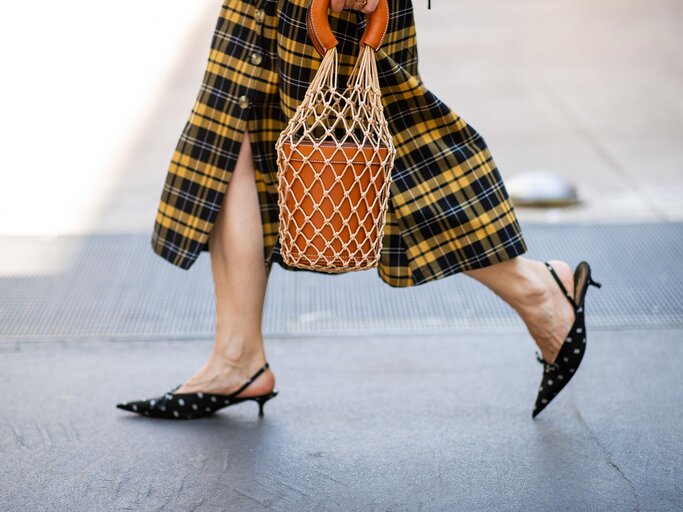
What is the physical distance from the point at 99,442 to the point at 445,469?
0.93 m

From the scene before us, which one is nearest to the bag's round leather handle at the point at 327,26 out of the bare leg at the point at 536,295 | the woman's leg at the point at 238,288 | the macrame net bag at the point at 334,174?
the macrame net bag at the point at 334,174

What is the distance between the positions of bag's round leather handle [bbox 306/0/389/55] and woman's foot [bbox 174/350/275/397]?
0.96m

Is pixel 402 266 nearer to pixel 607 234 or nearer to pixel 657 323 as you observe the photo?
pixel 657 323

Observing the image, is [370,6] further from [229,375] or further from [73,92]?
[73,92]

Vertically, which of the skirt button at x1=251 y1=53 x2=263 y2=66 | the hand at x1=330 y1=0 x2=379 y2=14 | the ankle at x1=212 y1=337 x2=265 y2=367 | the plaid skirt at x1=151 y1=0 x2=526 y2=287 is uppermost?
the hand at x1=330 y1=0 x2=379 y2=14

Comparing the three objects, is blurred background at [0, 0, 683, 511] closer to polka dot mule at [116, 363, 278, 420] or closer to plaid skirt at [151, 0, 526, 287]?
polka dot mule at [116, 363, 278, 420]

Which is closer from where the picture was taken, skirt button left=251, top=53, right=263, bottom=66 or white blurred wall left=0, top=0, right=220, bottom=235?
skirt button left=251, top=53, right=263, bottom=66

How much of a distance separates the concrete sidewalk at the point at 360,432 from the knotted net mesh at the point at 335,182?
62 centimetres

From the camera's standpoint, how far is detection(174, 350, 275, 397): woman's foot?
2828mm

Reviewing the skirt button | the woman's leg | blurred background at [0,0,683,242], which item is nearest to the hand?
the skirt button

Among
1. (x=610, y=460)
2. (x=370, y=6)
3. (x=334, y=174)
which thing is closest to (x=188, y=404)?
(x=334, y=174)

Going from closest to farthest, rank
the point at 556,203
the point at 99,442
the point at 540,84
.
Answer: the point at 99,442 → the point at 556,203 → the point at 540,84

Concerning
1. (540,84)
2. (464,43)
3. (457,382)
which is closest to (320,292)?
(457,382)

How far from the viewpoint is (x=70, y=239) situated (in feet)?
15.5
